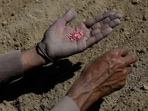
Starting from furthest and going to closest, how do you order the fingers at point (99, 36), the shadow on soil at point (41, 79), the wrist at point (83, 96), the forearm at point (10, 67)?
the shadow on soil at point (41, 79) → the forearm at point (10, 67) → the fingers at point (99, 36) → the wrist at point (83, 96)

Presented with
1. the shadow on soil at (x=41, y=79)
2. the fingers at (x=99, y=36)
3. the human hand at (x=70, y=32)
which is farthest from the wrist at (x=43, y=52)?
the fingers at (x=99, y=36)

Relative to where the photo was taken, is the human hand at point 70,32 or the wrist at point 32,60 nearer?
the human hand at point 70,32

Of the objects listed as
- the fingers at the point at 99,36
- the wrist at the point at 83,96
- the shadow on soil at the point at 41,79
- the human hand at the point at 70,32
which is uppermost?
the human hand at the point at 70,32

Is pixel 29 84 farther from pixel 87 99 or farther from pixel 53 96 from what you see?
pixel 87 99

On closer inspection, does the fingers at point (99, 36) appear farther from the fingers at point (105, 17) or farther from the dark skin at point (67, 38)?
the fingers at point (105, 17)

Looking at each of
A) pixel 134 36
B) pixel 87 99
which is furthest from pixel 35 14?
pixel 87 99
